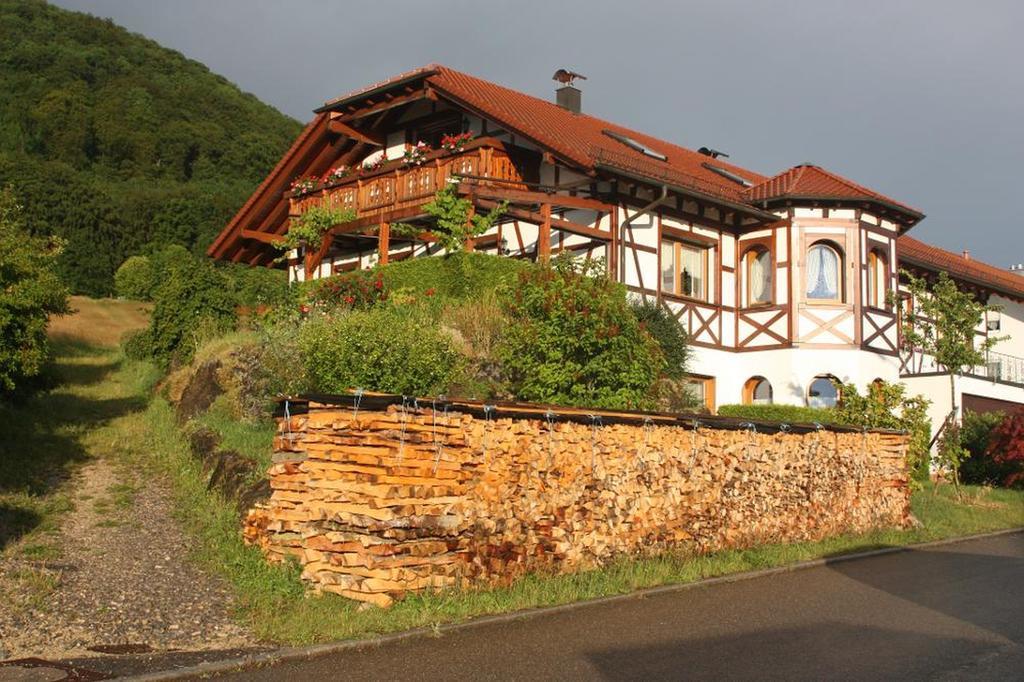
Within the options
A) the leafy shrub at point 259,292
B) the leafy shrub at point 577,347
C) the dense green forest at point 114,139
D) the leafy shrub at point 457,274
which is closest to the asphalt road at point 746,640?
the leafy shrub at point 577,347

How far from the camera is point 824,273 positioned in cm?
2383

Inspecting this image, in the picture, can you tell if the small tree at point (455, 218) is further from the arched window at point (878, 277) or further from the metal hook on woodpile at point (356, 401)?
the metal hook on woodpile at point (356, 401)

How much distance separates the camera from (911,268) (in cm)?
2734

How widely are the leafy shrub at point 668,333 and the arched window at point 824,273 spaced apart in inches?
187

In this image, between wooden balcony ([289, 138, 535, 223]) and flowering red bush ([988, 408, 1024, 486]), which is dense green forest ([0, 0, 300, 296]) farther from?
flowering red bush ([988, 408, 1024, 486])

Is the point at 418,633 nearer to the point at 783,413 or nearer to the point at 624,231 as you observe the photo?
the point at 783,413

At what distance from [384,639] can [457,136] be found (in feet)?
52.4

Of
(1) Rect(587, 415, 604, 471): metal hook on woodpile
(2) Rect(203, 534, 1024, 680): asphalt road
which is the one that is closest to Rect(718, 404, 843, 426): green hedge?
(2) Rect(203, 534, 1024, 680): asphalt road

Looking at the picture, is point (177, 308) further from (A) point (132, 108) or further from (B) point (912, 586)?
(A) point (132, 108)

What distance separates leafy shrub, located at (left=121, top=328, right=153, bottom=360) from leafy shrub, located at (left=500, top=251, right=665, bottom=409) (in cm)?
1125

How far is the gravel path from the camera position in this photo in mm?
8531

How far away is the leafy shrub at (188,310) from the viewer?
20.7 m

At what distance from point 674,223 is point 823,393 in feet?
16.3

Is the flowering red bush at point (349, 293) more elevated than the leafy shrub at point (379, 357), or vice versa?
the flowering red bush at point (349, 293)
